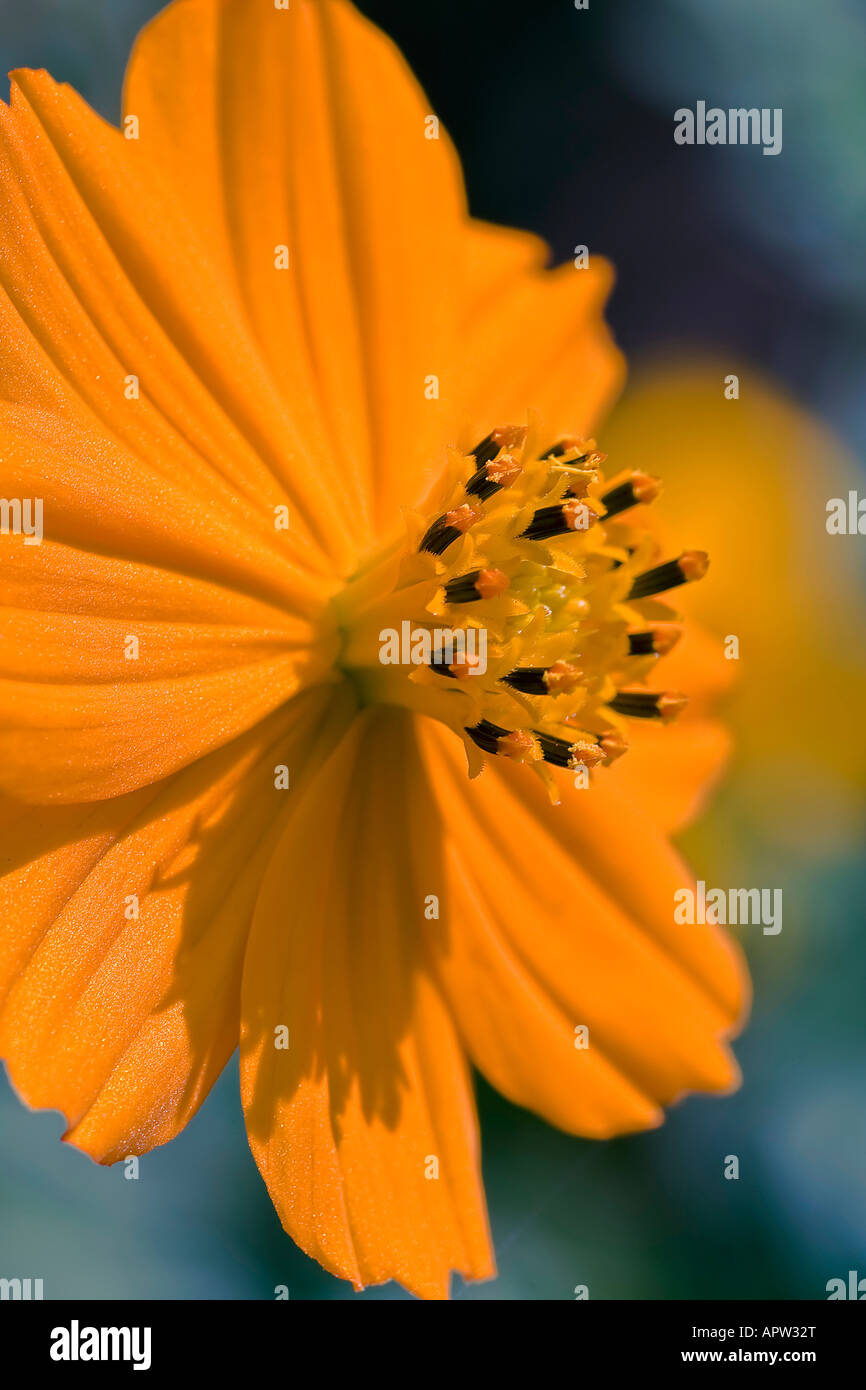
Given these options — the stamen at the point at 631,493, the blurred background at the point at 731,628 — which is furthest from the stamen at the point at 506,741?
the blurred background at the point at 731,628

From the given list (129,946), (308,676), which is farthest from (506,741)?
(129,946)

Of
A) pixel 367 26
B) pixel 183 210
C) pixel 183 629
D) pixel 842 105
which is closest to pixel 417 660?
pixel 183 629

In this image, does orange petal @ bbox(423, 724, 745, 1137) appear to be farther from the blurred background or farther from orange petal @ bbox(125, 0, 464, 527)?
the blurred background

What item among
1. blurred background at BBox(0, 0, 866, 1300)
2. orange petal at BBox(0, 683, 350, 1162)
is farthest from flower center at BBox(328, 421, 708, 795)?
blurred background at BBox(0, 0, 866, 1300)

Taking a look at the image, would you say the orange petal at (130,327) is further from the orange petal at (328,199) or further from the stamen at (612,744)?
the stamen at (612,744)

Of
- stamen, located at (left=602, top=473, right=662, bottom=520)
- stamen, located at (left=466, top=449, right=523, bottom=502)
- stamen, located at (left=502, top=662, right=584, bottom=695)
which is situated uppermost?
stamen, located at (left=602, top=473, right=662, bottom=520)
